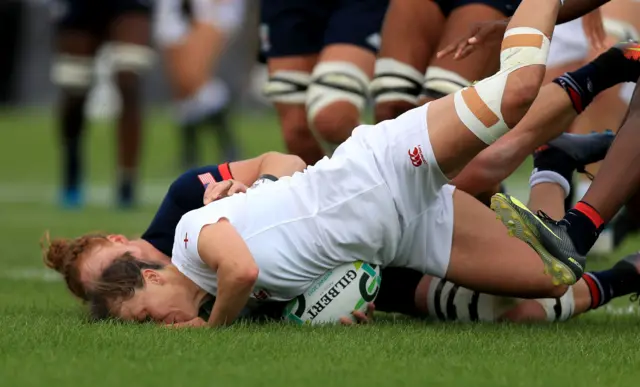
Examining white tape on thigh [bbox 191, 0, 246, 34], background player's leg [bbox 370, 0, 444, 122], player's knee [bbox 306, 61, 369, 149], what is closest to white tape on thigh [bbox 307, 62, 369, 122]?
player's knee [bbox 306, 61, 369, 149]

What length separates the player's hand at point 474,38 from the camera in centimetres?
467

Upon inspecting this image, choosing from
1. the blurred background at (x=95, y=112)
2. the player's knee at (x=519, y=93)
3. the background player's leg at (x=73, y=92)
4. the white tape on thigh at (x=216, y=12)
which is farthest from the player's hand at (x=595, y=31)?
the white tape on thigh at (x=216, y=12)

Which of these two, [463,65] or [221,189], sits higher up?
[463,65]

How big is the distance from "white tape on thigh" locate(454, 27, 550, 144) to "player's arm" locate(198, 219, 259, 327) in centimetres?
84

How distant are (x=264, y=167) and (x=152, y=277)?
0.66 metres

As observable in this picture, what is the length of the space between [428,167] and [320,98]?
1712mm

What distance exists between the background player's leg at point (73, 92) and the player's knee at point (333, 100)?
16.9 ft

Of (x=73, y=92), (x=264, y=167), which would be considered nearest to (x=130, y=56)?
(x=73, y=92)

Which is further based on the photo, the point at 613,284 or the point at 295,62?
the point at 295,62

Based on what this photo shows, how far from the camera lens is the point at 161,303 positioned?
4539 millimetres

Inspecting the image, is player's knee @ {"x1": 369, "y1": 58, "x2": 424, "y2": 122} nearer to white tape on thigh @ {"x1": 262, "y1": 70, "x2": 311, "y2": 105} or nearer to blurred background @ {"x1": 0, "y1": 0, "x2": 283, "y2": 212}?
white tape on thigh @ {"x1": 262, "y1": 70, "x2": 311, "y2": 105}

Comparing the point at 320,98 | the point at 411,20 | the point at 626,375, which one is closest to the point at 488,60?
the point at 411,20

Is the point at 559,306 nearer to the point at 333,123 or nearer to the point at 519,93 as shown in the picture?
the point at 519,93

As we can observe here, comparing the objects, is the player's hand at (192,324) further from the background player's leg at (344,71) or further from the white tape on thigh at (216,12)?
the white tape on thigh at (216,12)
